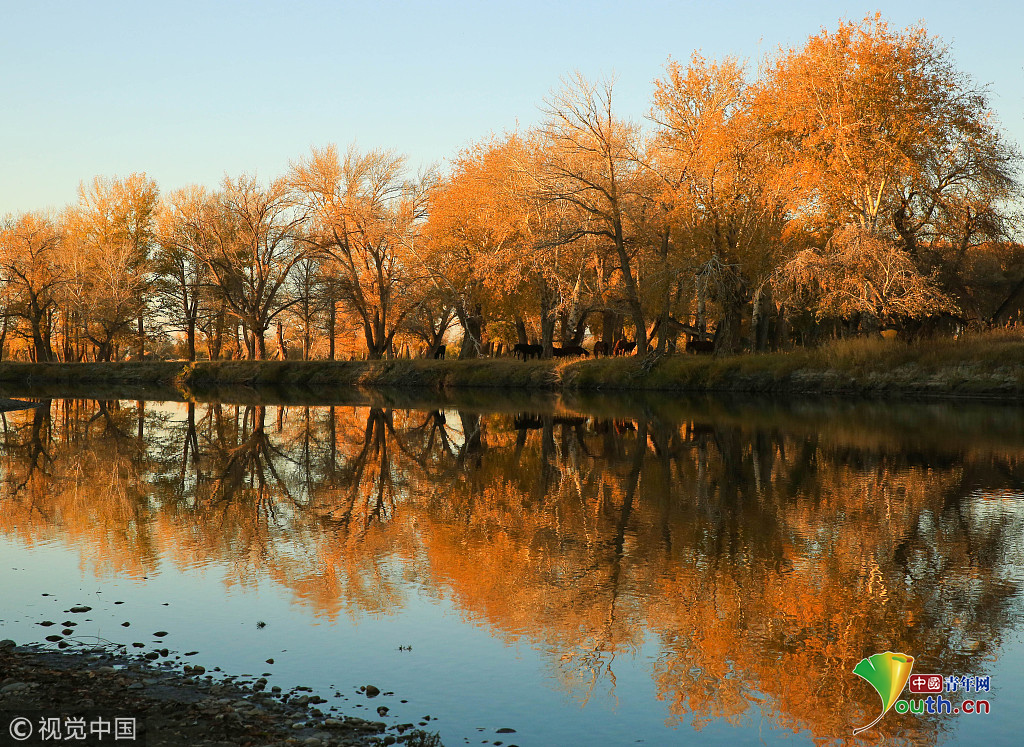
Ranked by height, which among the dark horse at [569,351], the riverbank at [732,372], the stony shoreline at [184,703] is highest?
the dark horse at [569,351]

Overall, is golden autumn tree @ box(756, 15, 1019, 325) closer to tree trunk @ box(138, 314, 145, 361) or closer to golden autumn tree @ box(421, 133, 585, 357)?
golden autumn tree @ box(421, 133, 585, 357)

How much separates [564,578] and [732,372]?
31486 mm

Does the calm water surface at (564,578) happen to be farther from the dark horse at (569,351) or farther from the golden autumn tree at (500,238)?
the dark horse at (569,351)

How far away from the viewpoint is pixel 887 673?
5527 mm

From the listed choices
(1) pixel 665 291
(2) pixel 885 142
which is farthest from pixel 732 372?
(2) pixel 885 142

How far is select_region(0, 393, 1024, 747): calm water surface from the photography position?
208 inches

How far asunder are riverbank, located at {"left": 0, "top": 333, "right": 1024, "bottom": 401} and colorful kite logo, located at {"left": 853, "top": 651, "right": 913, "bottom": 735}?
93.2 ft

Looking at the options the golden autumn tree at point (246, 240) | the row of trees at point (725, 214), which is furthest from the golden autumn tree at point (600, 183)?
the golden autumn tree at point (246, 240)

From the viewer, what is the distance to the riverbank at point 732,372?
3195cm

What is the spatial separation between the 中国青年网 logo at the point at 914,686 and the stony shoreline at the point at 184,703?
2742 mm

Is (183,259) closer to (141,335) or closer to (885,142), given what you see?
(141,335)

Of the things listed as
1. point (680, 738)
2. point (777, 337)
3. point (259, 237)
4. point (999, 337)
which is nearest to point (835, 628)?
point (680, 738)

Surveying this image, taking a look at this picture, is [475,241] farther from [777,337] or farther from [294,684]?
[294,684]

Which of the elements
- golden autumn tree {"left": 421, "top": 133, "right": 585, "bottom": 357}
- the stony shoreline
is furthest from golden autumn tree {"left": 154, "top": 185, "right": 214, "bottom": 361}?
the stony shoreline
